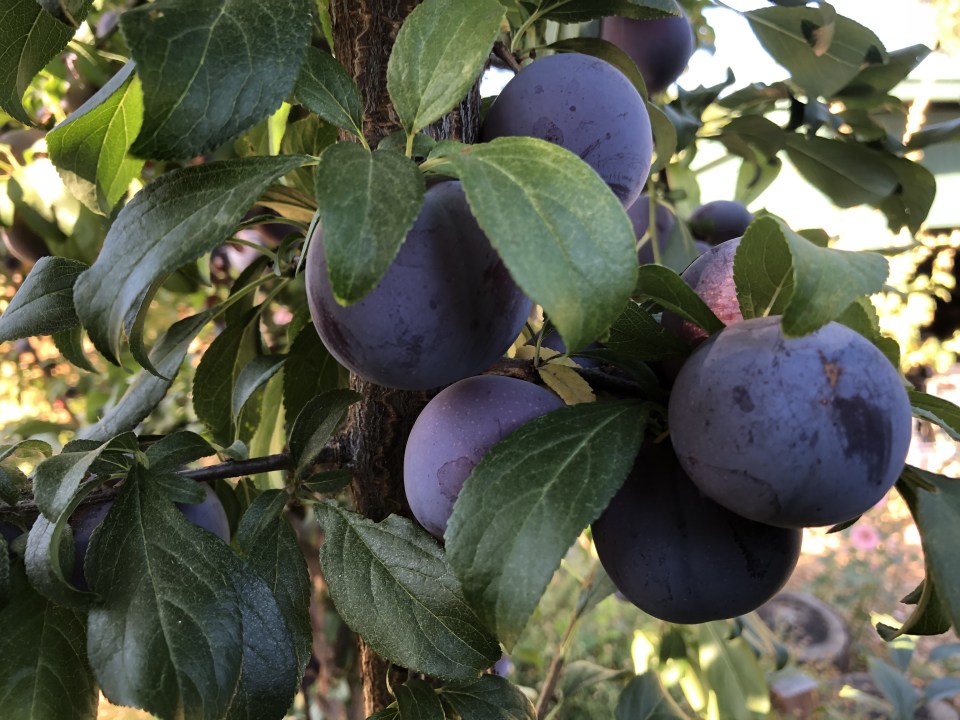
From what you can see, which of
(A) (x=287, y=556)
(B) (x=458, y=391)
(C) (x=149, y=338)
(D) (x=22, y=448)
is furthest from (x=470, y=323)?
(C) (x=149, y=338)

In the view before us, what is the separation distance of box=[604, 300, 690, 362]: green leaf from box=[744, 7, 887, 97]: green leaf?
1.87 ft

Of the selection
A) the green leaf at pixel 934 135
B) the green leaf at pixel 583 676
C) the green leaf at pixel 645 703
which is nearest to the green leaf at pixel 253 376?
the green leaf at pixel 645 703

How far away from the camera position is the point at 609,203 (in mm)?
250

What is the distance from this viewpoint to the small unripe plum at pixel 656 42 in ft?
2.43

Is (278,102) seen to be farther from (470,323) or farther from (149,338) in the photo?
(149,338)

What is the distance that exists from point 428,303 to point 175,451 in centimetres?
22

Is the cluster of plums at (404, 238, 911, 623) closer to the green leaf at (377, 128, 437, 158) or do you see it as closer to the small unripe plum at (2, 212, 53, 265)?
the green leaf at (377, 128, 437, 158)

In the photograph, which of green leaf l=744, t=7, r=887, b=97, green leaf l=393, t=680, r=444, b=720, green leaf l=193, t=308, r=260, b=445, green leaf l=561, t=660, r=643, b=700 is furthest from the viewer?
green leaf l=561, t=660, r=643, b=700

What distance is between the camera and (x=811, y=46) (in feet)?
2.42

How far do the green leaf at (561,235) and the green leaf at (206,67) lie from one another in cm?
9

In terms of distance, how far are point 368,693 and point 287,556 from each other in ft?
0.85

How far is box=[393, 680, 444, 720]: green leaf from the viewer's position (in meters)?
0.45

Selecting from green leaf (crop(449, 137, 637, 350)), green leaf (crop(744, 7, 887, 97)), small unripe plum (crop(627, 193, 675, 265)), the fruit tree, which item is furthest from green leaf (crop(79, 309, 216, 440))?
green leaf (crop(744, 7, 887, 97))

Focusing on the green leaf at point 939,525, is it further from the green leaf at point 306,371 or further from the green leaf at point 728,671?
the green leaf at point 728,671
